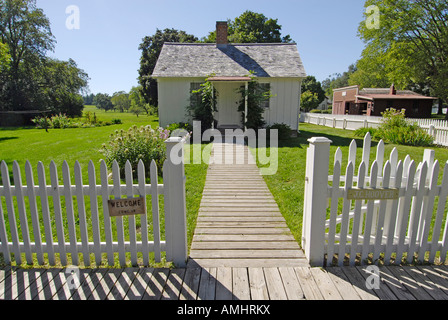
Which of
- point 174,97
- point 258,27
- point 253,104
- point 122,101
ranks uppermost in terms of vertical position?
point 258,27

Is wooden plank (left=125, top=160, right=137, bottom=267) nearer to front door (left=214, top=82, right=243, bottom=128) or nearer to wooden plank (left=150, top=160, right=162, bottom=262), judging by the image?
wooden plank (left=150, top=160, right=162, bottom=262)

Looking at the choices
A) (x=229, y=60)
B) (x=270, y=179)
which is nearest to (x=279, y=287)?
(x=270, y=179)

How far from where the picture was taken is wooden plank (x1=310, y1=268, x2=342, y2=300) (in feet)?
8.27

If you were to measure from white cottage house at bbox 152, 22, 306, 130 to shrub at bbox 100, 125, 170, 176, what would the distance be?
7476 millimetres

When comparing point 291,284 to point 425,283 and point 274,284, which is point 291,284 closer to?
point 274,284

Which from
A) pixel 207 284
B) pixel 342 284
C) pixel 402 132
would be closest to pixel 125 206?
pixel 207 284

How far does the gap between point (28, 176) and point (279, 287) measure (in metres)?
2.79

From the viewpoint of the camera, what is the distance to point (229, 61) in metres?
15.3

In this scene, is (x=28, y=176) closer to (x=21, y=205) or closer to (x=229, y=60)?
(x=21, y=205)

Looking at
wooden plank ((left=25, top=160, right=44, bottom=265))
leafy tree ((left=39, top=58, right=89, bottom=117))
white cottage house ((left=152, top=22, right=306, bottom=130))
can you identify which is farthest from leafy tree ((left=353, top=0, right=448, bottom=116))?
leafy tree ((left=39, top=58, right=89, bottom=117))

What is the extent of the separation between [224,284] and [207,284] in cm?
17
